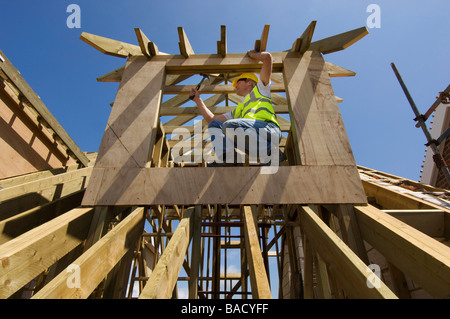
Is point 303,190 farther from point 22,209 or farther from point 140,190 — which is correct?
point 22,209

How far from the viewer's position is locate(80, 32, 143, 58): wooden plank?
10.6ft

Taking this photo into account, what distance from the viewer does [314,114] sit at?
2.88 m

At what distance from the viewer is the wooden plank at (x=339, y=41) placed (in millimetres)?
3168

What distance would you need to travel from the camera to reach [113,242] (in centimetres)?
181

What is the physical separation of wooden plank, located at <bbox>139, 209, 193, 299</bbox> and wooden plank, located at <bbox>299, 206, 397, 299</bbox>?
43.3 inches

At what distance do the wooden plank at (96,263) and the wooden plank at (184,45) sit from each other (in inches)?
91.9

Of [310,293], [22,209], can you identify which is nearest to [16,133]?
[22,209]

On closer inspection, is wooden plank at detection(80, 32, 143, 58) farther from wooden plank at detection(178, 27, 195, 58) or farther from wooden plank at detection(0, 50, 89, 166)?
wooden plank at detection(0, 50, 89, 166)

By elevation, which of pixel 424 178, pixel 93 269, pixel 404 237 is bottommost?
pixel 93 269

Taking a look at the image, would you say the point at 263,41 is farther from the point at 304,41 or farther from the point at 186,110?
the point at 186,110

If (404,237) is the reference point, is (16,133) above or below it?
above

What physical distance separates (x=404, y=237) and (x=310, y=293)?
1.71 m

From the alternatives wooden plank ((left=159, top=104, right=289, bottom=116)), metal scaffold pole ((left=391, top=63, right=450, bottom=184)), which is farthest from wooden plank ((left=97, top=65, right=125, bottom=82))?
metal scaffold pole ((left=391, top=63, right=450, bottom=184))
